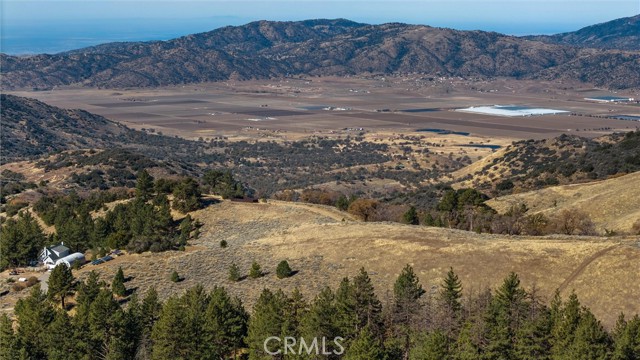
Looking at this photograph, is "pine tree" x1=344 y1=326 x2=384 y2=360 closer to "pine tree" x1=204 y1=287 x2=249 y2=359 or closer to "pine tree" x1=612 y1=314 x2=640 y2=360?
"pine tree" x1=204 y1=287 x2=249 y2=359

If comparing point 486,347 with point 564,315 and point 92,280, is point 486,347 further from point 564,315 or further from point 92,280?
point 92,280

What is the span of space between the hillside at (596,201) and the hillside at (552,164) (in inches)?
527

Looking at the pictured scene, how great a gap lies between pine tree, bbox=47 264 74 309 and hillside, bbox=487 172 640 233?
45226 millimetres

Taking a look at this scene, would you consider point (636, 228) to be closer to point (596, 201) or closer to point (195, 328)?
point (596, 201)

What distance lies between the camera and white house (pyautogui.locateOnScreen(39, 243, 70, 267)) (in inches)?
2311

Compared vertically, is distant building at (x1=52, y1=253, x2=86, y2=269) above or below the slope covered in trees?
below

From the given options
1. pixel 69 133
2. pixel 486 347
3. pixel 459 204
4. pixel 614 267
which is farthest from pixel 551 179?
pixel 69 133

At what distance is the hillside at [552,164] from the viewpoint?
94.1m

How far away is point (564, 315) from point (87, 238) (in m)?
45.2

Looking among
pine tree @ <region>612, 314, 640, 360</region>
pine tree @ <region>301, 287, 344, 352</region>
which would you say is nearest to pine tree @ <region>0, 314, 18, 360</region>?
pine tree @ <region>301, 287, 344, 352</region>

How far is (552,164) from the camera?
10569cm

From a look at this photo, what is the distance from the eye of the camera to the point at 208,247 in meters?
58.8

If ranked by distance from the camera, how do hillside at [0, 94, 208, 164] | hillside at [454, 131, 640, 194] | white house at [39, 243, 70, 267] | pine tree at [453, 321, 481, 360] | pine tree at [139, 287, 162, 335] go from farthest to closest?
hillside at [0, 94, 208, 164], hillside at [454, 131, 640, 194], white house at [39, 243, 70, 267], pine tree at [139, 287, 162, 335], pine tree at [453, 321, 481, 360]

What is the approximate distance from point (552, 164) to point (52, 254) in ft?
252
